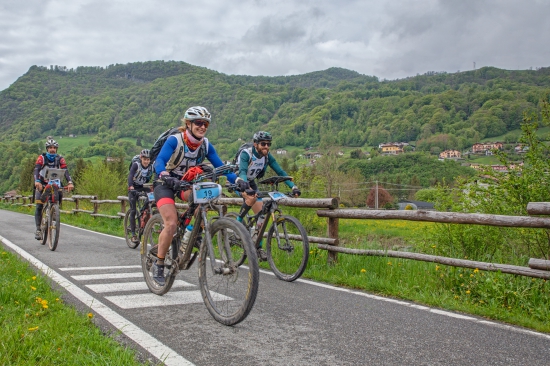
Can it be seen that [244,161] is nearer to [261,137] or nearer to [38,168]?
[261,137]

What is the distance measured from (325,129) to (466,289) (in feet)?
597

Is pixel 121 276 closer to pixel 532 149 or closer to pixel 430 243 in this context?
pixel 430 243

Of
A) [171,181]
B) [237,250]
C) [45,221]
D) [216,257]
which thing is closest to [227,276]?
[216,257]

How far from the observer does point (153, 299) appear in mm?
5508

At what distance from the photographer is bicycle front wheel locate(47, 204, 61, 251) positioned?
9883mm

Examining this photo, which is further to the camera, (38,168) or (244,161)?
(38,168)

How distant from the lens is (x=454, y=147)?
145250 millimetres

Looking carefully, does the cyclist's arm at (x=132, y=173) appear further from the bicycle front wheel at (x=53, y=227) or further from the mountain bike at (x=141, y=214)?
the bicycle front wheel at (x=53, y=227)

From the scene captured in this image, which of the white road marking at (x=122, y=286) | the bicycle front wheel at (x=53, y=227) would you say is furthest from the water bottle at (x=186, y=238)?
the bicycle front wheel at (x=53, y=227)

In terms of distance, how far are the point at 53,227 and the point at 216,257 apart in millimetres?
6829

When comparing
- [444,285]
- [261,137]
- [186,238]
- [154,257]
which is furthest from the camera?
[261,137]

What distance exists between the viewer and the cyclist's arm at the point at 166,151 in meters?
5.48

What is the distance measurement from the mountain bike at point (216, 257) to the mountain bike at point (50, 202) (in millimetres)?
5807

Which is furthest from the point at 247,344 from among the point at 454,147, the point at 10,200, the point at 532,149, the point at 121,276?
the point at 454,147
